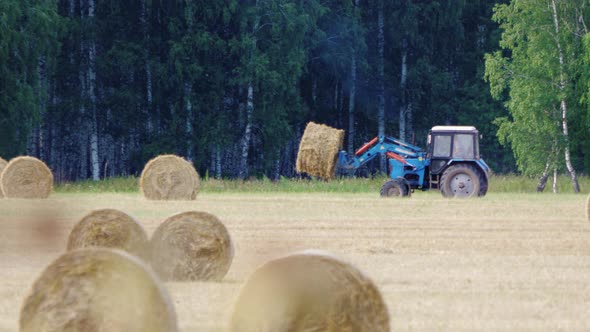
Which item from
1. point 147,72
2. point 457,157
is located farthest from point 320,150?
point 147,72

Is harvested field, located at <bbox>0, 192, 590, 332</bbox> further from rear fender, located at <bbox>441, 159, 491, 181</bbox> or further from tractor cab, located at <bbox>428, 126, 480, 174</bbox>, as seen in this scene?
tractor cab, located at <bbox>428, 126, 480, 174</bbox>

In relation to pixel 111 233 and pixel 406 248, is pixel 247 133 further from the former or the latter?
pixel 111 233

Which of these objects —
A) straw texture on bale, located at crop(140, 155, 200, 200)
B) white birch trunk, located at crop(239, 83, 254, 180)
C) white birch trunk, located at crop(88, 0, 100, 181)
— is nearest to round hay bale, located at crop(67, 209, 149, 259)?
straw texture on bale, located at crop(140, 155, 200, 200)

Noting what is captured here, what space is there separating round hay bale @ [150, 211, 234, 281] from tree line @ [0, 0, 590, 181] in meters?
29.0

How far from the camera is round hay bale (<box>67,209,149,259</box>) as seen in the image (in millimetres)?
14727

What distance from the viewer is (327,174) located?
33.3 meters

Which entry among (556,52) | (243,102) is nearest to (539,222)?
(556,52)

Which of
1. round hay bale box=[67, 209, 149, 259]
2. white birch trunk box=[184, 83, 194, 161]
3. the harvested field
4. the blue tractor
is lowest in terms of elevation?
the harvested field

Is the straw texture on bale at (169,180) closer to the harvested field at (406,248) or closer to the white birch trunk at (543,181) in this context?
the harvested field at (406,248)

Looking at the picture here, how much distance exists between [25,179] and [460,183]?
11.3 metres

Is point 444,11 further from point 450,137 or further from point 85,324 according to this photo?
point 85,324

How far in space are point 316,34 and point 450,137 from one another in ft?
65.9

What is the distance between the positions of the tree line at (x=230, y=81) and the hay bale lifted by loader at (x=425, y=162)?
8800 mm

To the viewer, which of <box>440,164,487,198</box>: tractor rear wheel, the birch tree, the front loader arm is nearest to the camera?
<box>440,164,487,198</box>: tractor rear wheel
